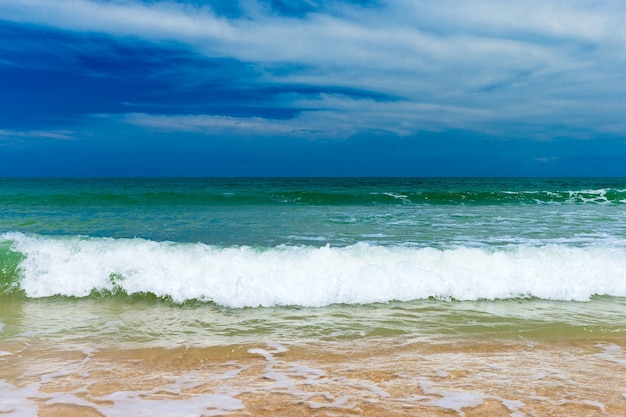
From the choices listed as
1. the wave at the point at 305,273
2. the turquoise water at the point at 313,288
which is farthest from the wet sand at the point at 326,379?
the wave at the point at 305,273

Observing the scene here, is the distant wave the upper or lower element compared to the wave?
upper

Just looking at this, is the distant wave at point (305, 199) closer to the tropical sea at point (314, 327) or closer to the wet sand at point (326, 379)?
the tropical sea at point (314, 327)

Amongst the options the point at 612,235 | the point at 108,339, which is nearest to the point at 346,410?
the point at 108,339

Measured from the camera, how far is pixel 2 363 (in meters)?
4.74

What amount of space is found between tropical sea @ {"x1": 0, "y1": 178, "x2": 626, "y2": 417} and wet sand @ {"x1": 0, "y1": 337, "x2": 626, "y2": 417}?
20mm

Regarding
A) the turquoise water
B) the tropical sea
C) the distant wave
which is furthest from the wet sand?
the distant wave

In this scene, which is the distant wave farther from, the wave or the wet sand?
the wet sand

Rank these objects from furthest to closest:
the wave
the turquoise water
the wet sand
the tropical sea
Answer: the wave → the turquoise water → the tropical sea → the wet sand

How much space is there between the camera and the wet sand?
12.1ft

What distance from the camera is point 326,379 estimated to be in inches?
168

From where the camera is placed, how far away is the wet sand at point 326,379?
3678mm

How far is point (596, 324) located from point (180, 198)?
25.0 metres

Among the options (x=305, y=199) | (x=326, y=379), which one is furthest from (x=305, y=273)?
(x=305, y=199)

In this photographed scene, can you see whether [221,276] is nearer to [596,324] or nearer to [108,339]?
[108,339]
